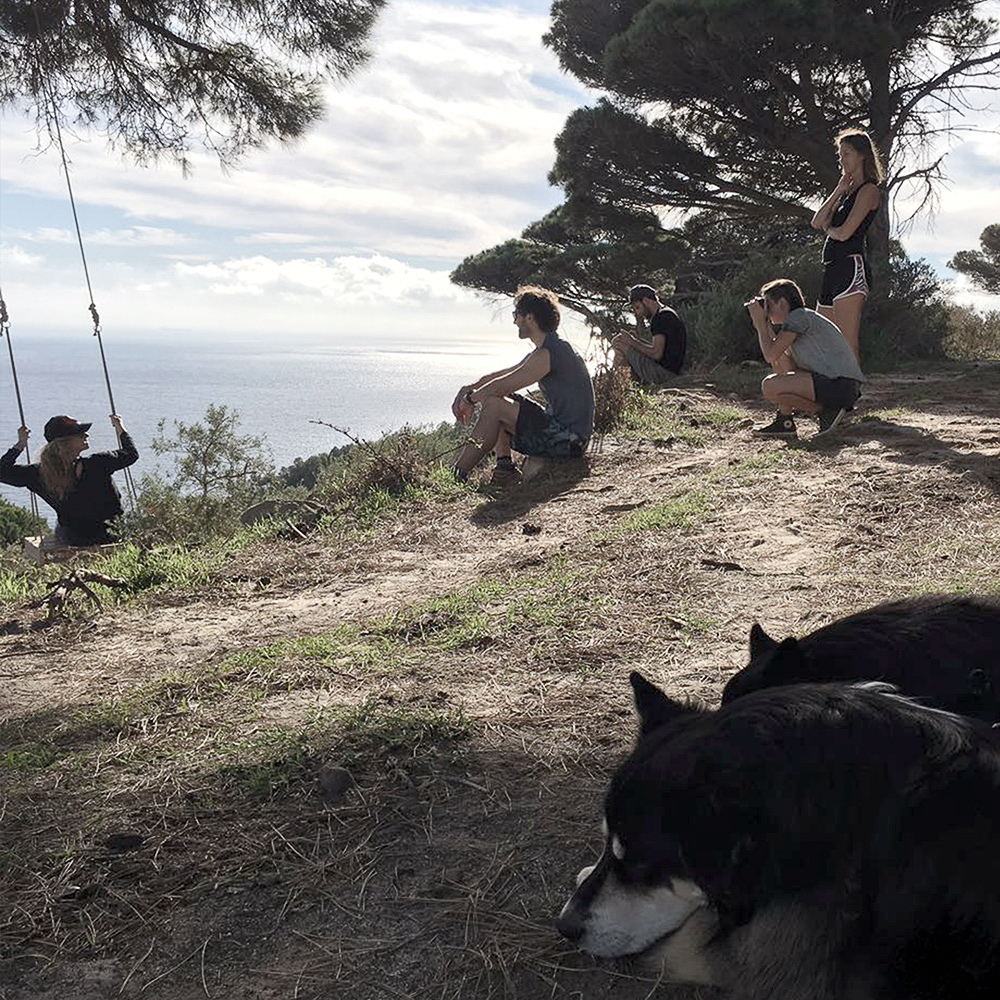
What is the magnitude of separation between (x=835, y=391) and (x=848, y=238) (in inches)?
53.7

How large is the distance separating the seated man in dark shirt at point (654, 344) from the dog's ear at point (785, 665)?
8.26 m

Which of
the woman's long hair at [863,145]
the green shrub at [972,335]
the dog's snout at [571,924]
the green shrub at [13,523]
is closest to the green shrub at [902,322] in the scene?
the green shrub at [972,335]

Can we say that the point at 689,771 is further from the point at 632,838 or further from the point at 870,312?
the point at 870,312

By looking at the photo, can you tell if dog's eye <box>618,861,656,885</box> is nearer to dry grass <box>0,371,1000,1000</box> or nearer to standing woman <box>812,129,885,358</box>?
dry grass <box>0,371,1000,1000</box>

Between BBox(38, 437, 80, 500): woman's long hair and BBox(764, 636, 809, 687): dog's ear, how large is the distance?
700 centimetres

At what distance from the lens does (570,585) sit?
425 cm

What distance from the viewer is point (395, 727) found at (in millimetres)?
2699

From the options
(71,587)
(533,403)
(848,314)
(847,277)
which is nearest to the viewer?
(71,587)

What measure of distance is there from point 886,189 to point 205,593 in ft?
47.0

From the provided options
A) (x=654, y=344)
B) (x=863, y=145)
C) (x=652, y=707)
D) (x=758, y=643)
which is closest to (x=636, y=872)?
(x=652, y=707)

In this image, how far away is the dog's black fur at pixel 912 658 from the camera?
1956 mm

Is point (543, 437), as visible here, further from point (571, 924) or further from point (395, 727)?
point (571, 924)

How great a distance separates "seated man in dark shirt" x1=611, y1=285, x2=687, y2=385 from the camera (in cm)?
1028

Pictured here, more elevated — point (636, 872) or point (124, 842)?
point (636, 872)
